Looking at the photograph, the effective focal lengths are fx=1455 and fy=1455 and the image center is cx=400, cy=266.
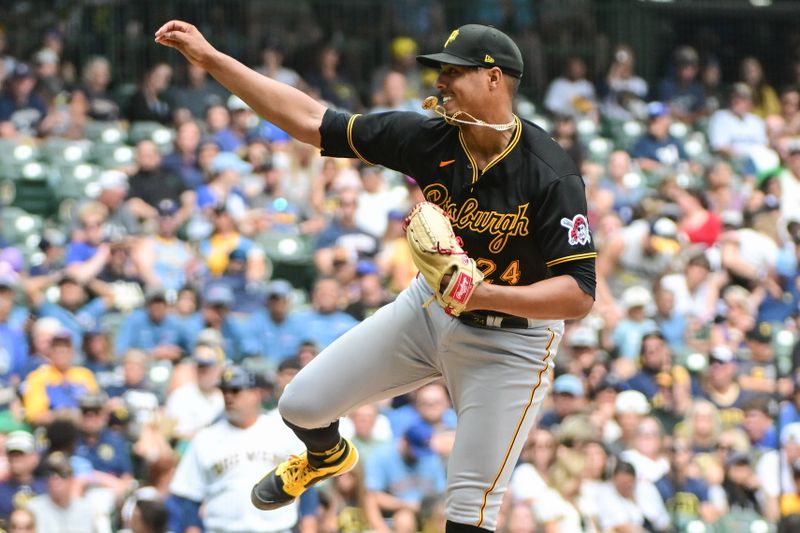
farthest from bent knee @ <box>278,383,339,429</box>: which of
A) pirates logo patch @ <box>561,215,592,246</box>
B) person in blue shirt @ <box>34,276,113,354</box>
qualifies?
person in blue shirt @ <box>34,276,113,354</box>

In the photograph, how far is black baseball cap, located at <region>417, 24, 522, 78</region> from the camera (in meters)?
5.36

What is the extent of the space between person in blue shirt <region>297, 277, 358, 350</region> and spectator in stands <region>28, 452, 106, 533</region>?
8.75ft

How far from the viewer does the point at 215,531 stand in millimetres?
8398

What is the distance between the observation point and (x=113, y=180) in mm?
12039

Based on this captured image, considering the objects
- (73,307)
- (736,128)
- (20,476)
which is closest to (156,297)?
(73,307)

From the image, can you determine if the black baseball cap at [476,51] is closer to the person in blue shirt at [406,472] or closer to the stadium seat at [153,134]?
the person in blue shirt at [406,472]

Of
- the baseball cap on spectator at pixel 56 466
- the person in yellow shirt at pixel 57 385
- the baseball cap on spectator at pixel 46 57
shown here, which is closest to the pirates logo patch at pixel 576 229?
the baseball cap on spectator at pixel 56 466

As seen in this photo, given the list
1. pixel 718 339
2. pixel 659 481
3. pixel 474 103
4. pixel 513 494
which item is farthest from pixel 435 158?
pixel 718 339

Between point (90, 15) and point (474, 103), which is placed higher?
point (474, 103)

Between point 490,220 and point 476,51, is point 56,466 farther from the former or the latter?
point 476,51

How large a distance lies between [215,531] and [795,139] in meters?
9.51

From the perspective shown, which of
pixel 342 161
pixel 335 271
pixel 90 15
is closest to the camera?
pixel 335 271

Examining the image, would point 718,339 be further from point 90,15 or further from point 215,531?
point 90,15

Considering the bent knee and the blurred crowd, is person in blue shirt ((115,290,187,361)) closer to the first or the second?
the blurred crowd
